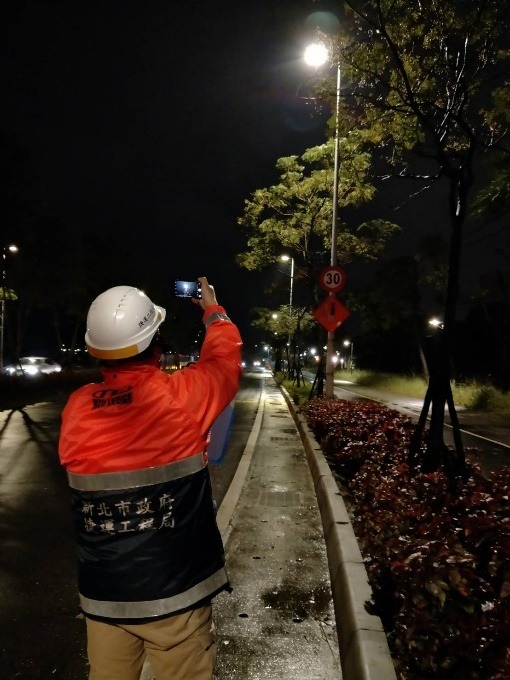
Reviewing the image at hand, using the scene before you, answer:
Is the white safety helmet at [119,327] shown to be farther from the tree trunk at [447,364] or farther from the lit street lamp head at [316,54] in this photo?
the lit street lamp head at [316,54]

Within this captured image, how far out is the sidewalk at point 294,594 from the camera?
10.2 feet

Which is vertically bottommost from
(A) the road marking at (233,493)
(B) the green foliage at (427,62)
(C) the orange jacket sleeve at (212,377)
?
(A) the road marking at (233,493)

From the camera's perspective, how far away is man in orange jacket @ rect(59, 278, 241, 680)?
5.87ft

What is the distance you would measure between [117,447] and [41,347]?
83.1 m

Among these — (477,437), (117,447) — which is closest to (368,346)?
(477,437)

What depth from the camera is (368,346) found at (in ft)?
226

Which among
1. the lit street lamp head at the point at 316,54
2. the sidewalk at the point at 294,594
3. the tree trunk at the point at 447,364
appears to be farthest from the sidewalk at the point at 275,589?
the lit street lamp head at the point at 316,54

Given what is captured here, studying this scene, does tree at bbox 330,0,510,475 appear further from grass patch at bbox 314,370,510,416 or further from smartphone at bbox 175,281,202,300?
grass patch at bbox 314,370,510,416

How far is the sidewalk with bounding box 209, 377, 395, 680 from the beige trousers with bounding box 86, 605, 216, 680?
1205 millimetres

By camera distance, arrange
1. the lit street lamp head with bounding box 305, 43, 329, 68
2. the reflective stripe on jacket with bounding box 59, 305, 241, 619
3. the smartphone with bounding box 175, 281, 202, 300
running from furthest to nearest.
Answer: the lit street lamp head with bounding box 305, 43, 329, 68 < the smartphone with bounding box 175, 281, 202, 300 < the reflective stripe on jacket with bounding box 59, 305, 241, 619

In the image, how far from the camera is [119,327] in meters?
1.97

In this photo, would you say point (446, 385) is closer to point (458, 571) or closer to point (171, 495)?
point (458, 571)

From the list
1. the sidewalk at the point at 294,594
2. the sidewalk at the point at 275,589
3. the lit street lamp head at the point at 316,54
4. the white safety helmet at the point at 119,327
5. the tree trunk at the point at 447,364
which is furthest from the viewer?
the lit street lamp head at the point at 316,54

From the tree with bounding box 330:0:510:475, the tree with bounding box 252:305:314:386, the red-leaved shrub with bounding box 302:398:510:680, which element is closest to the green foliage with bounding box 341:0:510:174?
the tree with bounding box 330:0:510:475
